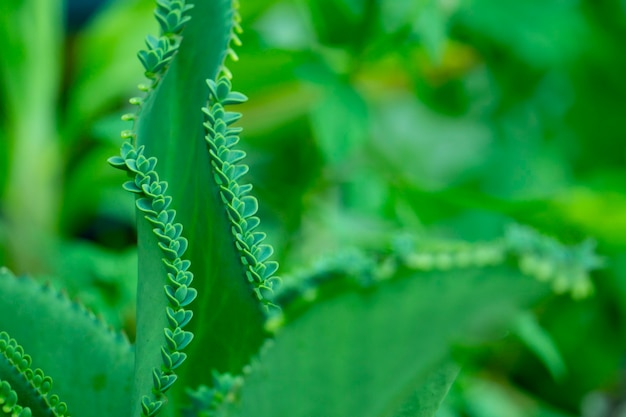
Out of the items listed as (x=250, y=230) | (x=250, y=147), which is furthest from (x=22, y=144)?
(x=250, y=230)

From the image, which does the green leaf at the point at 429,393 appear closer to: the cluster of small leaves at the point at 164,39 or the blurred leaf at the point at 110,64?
the cluster of small leaves at the point at 164,39

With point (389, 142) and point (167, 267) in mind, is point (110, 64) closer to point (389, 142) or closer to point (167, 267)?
point (389, 142)

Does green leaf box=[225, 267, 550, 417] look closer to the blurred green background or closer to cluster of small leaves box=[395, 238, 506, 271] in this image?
cluster of small leaves box=[395, 238, 506, 271]

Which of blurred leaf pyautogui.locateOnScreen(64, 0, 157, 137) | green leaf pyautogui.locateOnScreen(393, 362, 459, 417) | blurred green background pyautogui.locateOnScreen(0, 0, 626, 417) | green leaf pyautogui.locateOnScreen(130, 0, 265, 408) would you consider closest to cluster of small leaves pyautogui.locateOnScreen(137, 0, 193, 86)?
green leaf pyautogui.locateOnScreen(130, 0, 265, 408)

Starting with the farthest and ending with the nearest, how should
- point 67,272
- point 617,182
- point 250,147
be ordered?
point 617,182 → point 250,147 → point 67,272

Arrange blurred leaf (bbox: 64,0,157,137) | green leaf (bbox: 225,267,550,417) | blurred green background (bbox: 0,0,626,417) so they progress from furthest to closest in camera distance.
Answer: blurred leaf (bbox: 64,0,157,137), blurred green background (bbox: 0,0,626,417), green leaf (bbox: 225,267,550,417)

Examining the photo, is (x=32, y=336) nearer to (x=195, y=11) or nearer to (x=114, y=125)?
(x=195, y=11)
